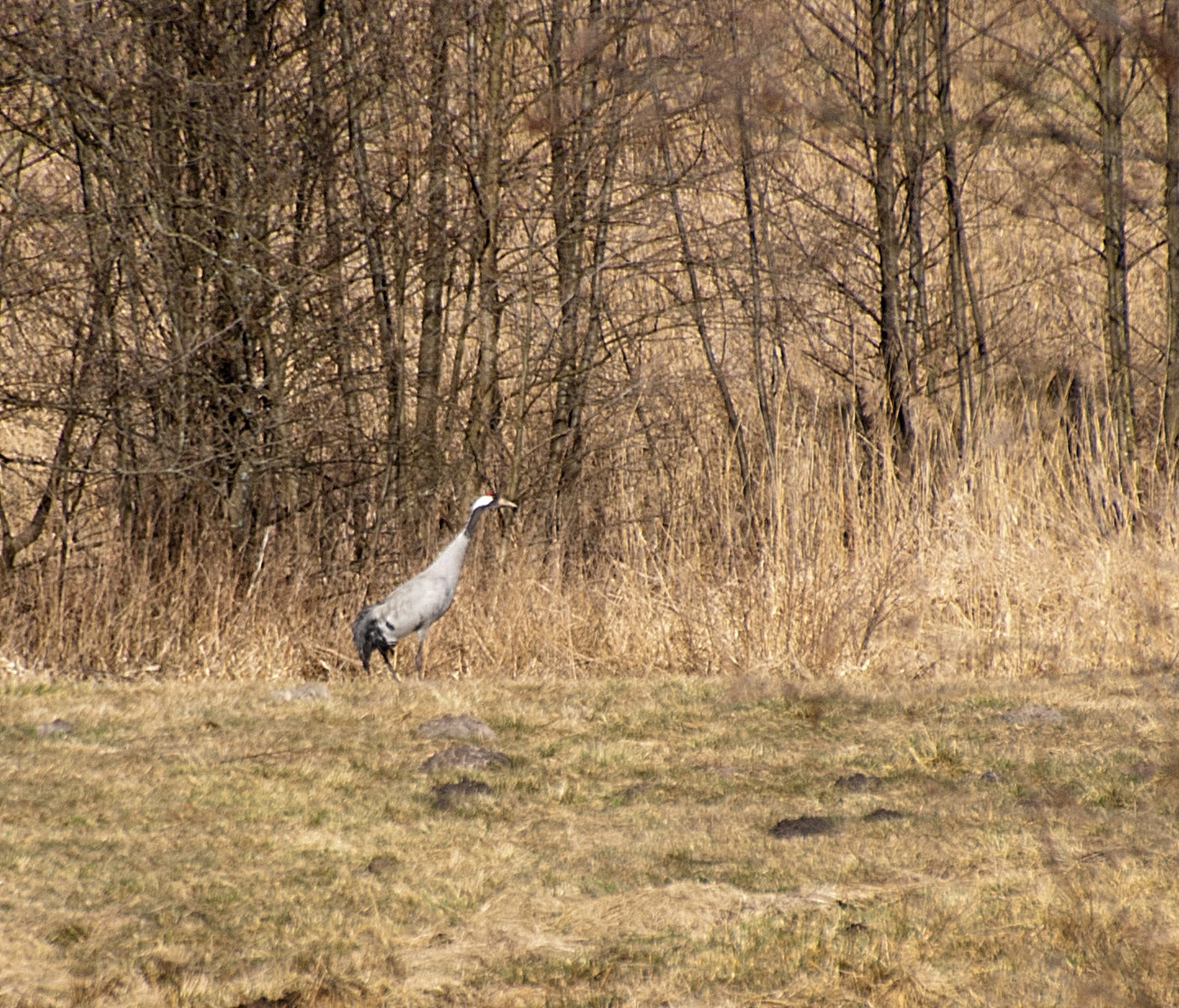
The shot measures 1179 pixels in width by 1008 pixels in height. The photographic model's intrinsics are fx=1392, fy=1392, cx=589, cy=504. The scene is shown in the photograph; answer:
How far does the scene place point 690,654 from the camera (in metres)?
8.02

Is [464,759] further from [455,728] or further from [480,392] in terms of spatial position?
[480,392]

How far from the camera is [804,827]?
15.5 feet

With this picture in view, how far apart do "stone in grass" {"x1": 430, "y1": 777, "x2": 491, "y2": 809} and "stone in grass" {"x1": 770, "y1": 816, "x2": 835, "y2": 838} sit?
1.11 meters

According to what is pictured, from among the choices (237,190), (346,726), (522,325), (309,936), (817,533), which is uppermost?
(237,190)

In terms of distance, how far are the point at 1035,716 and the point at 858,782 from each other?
4.53ft

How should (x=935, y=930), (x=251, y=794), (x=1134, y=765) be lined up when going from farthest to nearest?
(x=1134, y=765) < (x=251, y=794) < (x=935, y=930)

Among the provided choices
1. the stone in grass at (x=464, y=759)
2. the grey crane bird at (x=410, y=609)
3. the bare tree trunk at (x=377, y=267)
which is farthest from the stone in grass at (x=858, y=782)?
the bare tree trunk at (x=377, y=267)

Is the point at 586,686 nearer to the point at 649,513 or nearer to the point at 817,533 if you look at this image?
the point at 817,533

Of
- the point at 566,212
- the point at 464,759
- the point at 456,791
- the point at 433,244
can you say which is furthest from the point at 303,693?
the point at 566,212

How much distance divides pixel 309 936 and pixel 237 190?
647cm

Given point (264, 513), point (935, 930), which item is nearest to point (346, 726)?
point (935, 930)

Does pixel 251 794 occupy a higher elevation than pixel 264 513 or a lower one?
lower

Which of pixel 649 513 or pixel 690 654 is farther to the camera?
pixel 649 513

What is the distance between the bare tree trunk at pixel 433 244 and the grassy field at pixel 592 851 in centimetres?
363
